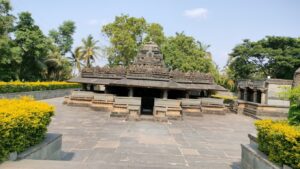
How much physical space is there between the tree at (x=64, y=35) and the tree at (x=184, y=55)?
16.0m

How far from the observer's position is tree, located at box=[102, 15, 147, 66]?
3622 centimetres

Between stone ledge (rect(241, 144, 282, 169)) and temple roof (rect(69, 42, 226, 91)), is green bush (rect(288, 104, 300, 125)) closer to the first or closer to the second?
stone ledge (rect(241, 144, 282, 169))

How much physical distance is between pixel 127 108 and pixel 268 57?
2680 centimetres

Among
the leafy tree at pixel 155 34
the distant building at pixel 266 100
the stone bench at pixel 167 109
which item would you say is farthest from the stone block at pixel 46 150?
the leafy tree at pixel 155 34

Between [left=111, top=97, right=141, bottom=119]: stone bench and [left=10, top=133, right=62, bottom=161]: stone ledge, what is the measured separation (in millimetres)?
8173

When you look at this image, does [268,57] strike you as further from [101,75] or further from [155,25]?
[101,75]

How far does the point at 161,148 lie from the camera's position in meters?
8.39

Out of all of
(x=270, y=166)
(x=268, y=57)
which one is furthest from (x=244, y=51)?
(x=270, y=166)

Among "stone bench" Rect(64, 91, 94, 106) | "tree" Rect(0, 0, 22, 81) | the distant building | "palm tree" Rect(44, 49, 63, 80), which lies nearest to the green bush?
the distant building

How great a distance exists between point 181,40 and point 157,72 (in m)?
18.4

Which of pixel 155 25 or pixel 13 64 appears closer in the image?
pixel 13 64

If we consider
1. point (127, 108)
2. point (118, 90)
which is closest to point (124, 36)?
point (118, 90)

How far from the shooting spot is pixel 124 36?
35.9m

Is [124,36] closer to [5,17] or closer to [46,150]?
[5,17]
